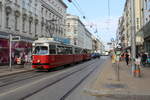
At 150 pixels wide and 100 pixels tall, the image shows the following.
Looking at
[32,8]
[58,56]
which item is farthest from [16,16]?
[58,56]

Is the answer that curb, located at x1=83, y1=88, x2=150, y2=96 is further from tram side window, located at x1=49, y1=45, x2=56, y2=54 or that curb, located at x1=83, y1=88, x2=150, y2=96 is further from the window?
the window

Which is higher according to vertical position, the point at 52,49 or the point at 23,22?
the point at 23,22

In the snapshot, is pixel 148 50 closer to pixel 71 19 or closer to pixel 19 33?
pixel 19 33

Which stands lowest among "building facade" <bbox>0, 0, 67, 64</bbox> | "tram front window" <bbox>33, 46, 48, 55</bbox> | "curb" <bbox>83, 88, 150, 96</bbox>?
"curb" <bbox>83, 88, 150, 96</bbox>

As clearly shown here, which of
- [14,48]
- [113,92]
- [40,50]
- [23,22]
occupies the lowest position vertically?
[113,92]

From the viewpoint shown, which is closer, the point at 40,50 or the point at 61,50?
the point at 40,50

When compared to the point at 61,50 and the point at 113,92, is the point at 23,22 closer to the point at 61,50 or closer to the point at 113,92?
the point at 61,50

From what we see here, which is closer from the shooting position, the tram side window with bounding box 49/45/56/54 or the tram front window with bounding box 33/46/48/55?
the tram front window with bounding box 33/46/48/55

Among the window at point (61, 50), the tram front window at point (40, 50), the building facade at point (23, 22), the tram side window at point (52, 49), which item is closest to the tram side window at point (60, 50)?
the window at point (61, 50)

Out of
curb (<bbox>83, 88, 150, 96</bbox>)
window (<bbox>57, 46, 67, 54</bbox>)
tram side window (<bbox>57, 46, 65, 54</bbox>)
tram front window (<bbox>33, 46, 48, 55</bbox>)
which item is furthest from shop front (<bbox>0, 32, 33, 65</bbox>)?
curb (<bbox>83, 88, 150, 96</bbox>)

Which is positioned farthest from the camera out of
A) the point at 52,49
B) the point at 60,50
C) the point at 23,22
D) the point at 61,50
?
the point at 23,22

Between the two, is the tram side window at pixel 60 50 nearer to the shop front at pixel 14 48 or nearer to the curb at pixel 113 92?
the shop front at pixel 14 48

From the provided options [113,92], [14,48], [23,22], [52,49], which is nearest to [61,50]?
[52,49]

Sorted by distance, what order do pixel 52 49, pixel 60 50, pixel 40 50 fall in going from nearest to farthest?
pixel 40 50, pixel 52 49, pixel 60 50
